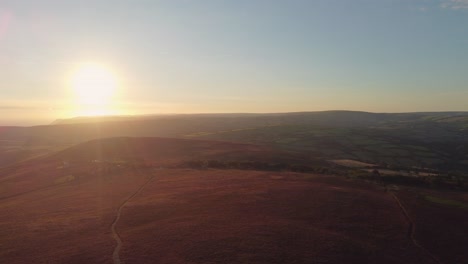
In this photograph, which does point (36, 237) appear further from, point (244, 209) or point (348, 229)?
point (348, 229)

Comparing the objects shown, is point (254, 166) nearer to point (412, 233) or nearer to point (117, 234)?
point (412, 233)

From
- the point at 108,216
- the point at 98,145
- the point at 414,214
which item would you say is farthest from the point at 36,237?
the point at 98,145

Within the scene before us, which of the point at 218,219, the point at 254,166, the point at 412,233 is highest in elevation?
the point at 218,219

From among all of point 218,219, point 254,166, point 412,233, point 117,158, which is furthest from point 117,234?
point 117,158

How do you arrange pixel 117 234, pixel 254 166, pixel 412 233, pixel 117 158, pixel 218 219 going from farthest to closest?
1. pixel 117 158
2. pixel 254 166
3. pixel 218 219
4. pixel 412 233
5. pixel 117 234

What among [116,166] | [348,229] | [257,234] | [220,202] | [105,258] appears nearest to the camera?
[105,258]

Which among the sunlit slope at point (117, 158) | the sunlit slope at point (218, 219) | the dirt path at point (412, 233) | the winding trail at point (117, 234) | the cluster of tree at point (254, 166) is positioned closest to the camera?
the winding trail at point (117, 234)

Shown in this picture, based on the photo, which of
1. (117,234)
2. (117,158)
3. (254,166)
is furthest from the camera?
(117,158)

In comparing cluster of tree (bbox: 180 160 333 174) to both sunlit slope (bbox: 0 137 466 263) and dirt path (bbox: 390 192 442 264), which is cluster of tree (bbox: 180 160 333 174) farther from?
dirt path (bbox: 390 192 442 264)

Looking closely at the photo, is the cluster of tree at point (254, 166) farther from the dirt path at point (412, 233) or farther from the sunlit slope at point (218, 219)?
the dirt path at point (412, 233)

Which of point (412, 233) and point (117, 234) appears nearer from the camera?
point (117, 234)

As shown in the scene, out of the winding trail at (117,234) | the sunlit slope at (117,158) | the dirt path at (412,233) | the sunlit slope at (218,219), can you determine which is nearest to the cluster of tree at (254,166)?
the sunlit slope at (117,158)
